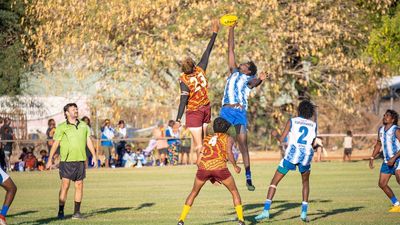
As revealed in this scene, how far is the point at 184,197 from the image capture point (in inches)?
928

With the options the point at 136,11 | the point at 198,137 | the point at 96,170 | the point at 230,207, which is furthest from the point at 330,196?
the point at 136,11

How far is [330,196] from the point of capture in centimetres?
2331

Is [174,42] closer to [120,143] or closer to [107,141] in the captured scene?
[120,143]

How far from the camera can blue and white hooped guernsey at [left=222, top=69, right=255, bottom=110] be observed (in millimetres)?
18875

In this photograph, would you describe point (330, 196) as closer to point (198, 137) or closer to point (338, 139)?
point (198, 137)

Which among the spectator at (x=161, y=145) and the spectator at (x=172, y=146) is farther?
the spectator at (x=172, y=146)

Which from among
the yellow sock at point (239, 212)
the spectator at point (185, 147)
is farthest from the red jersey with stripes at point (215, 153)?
the spectator at point (185, 147)

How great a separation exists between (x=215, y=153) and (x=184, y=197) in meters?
8.57

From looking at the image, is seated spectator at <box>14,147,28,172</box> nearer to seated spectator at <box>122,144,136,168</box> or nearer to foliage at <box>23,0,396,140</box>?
seated spectator at <box>122,144,136,168</box>

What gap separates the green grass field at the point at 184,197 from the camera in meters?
17.9

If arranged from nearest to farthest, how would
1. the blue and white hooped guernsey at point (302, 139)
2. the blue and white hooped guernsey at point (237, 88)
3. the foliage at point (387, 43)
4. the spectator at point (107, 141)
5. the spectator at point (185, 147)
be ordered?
the blue and white hooped guernsey at point (302, 139), the blue and white hooped guernsey at point (237, 88), the spectator at point (107, 141), the spectator at point (185, 147), the foliage at point (387, 43)

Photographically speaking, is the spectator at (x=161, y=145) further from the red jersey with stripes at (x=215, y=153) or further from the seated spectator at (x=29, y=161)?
the red jersey with stripes at (x=215, y=153)

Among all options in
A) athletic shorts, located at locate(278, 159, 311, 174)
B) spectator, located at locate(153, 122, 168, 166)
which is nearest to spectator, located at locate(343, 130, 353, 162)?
spectator, located at locate(153, 122, 168, 166)

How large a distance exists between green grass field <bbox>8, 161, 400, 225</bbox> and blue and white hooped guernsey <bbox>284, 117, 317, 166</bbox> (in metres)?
1.14
